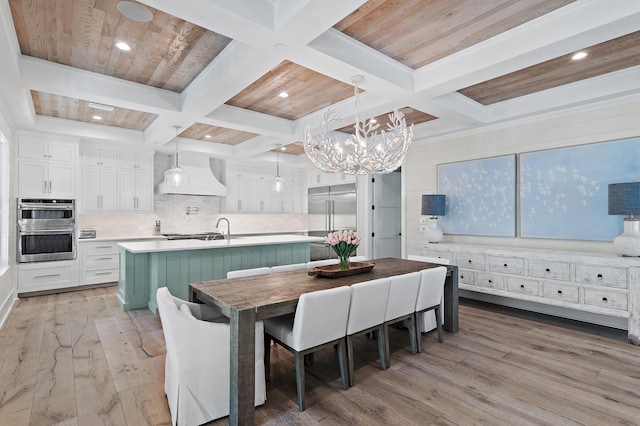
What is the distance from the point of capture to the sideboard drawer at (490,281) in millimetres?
4246

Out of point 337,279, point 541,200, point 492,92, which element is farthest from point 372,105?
point 541,200

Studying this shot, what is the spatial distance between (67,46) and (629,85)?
5.49m

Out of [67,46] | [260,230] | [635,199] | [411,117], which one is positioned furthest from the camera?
[260,230]

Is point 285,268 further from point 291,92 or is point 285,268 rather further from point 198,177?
point 198,177

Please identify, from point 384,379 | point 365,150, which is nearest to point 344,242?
point 365,150

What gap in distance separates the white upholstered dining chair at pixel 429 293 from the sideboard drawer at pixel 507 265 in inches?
56.2

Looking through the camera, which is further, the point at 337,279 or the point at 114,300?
the point at 114,300

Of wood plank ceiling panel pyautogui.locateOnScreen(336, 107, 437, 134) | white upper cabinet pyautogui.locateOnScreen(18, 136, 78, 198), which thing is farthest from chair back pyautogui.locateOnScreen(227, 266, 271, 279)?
white upper cabinet pyautogui.locateOnScreen(18, 136, 78, 198)

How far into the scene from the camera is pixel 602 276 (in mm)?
3455

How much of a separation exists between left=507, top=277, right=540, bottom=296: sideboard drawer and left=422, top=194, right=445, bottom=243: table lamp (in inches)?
48.3

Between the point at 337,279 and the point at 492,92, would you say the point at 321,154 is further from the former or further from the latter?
the point at 492,92

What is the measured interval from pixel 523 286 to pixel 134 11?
480 centimetres

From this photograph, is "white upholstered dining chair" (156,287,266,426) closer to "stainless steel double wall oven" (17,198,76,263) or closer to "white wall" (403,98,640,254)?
"white wall" (403,98,640,254)

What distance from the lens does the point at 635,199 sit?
328cm
